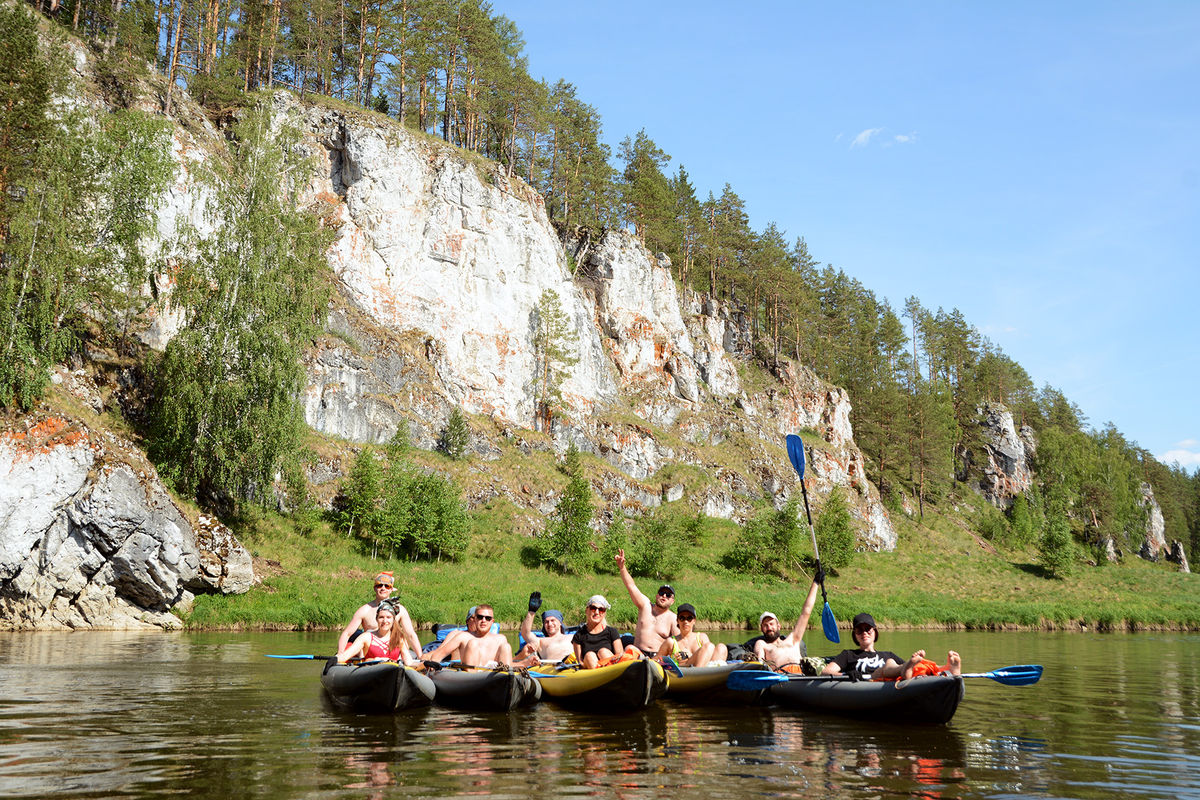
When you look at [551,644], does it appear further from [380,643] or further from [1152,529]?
[1152,529]

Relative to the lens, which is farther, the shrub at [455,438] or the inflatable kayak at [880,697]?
the shrub at [455,438]

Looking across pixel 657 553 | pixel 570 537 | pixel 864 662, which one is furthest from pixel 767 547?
pixel 864 662

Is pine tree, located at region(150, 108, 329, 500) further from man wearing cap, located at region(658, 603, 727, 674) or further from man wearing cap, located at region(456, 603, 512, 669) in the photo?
man wearing cap, located at region(658, 603, 727, 674)

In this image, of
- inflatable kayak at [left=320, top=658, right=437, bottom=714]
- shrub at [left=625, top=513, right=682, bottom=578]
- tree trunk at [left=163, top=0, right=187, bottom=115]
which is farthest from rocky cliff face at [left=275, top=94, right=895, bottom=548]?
inflatable kayak at [left=320, top=658, right=437, bottom=714]

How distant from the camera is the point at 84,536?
20797 mm

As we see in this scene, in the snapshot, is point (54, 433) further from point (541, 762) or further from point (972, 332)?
point (972, 332)

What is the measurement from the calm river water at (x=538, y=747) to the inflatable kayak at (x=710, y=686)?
35 centimetres

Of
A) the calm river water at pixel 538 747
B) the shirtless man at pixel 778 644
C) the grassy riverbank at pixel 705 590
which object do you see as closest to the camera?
the calm river water at pixel 538 747

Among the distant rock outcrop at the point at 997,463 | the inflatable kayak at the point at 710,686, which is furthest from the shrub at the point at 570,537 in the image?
the distant rock outcrop at the point at 997,463

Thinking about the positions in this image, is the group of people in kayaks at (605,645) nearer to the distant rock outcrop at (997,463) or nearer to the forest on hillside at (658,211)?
the forest on hillside at (658,211)

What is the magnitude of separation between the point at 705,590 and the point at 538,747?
28543mm

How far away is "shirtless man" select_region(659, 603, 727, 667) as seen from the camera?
12.1 m

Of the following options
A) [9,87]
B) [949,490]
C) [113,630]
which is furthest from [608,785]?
[949,490]

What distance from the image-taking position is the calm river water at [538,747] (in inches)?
243
